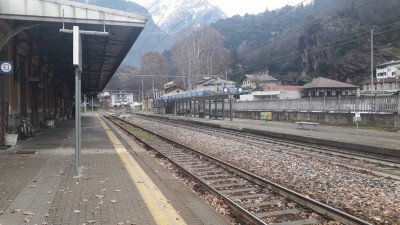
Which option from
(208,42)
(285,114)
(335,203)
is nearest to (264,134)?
(285,114)

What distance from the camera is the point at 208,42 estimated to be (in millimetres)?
74625

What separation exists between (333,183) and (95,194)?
5.12 metres

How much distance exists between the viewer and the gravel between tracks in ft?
22.1

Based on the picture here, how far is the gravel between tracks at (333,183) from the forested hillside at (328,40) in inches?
2460

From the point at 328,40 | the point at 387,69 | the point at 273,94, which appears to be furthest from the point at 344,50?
the point at 273,94

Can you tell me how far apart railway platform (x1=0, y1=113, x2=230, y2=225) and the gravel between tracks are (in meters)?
2.30

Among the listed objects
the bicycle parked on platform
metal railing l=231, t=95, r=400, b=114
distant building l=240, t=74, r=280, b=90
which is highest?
distant building l=240, t=74, r=280, b=90

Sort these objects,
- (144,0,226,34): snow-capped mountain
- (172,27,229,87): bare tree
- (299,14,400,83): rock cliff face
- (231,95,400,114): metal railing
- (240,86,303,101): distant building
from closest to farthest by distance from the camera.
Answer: (231,95,400,114): metal railing, (144,0,226,34): snow-capped mountain, (172,27,229,87): bare tree, (240,86,303,101): distant building, (299,14,400,83): rock cliff face

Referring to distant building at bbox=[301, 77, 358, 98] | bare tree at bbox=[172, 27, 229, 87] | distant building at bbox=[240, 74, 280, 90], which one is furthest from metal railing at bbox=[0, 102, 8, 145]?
distant building at bbox=[240, 74, 280, 90]

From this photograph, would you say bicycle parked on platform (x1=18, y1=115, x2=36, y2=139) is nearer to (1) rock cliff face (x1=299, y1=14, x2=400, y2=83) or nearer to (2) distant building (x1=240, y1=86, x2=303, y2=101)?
(2) distant building (x1=240, y1=86, x2=303, y2=101)

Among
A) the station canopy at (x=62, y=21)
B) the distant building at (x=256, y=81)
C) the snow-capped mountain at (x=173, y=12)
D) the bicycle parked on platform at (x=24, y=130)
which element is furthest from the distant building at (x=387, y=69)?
the bicycle parked on platform at (x=24, y=130)

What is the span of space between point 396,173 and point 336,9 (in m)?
83.9

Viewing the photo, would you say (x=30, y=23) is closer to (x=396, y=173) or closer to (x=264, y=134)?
(x=396, y=173)

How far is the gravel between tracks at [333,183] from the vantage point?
6727 millimetres
